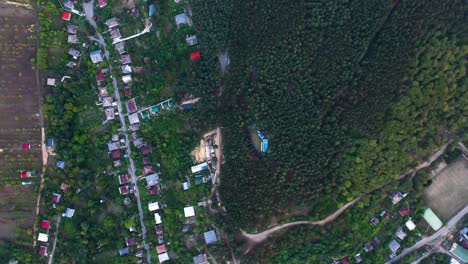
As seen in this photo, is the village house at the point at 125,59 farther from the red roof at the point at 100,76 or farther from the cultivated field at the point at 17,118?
the cultivated field at the point at 17,118

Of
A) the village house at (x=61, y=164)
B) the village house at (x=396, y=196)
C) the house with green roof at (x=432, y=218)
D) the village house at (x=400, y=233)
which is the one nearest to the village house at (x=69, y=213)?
the village house at (x=61, y=164)

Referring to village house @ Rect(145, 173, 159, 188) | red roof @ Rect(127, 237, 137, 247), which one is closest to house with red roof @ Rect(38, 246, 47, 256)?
red roof @ Rect(127, 237, 137, 247)

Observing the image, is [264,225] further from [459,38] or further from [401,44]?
[459,38]

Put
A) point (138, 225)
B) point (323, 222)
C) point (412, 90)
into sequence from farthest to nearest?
1. point (138, 225)
2. point (323, 222)
3. point (412, 90)

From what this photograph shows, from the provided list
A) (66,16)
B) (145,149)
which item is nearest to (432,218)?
(145,149)

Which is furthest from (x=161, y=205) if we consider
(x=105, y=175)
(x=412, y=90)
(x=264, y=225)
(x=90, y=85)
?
(x=412, y=90)
